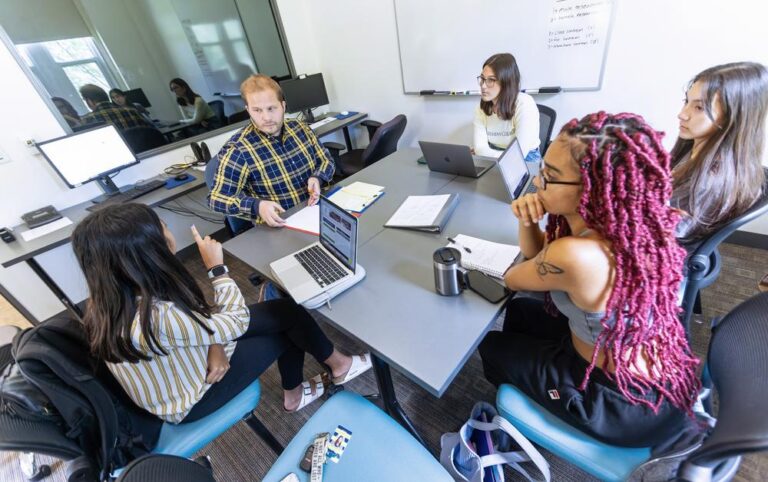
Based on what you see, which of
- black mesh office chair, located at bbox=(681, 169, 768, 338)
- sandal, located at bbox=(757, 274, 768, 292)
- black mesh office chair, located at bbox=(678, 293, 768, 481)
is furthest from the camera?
sandal, located at bbox=(757, 274, 768, 292)

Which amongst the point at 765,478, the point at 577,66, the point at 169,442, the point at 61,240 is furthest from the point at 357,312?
the point at 577,66

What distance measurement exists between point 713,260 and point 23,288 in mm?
4090

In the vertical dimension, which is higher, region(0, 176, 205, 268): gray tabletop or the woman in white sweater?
the woman in white sweater

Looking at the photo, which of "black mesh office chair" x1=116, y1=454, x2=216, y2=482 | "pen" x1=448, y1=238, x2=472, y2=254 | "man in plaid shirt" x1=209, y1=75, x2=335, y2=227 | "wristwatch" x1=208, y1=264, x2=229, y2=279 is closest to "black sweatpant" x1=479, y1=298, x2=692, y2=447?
"pen" x1=448, y1=238, x2=472, y2=254

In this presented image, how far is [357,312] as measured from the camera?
40.8 inches

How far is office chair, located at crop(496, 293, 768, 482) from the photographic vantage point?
0.52 meters

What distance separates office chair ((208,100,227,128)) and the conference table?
211cm

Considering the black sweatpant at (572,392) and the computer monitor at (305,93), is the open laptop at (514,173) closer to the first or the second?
the black sweatpant at (572,392)

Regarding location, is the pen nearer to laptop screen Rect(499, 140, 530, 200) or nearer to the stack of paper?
laptop screen Rect(499, 140, 530, 200)

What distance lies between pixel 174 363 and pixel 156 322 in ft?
0.57

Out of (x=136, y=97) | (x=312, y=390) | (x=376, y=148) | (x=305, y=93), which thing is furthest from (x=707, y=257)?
(x=136, y=97)

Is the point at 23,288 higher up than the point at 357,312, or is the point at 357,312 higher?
the point at 357,312

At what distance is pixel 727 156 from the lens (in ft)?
3.86

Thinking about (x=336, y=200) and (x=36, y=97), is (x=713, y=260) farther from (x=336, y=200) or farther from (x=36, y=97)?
(x=36, y=97)
